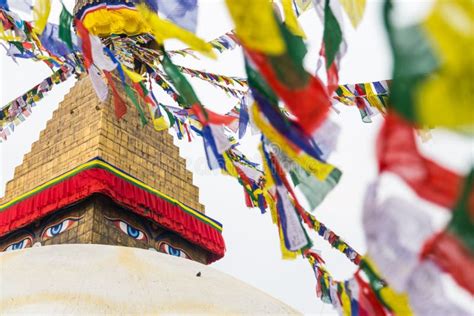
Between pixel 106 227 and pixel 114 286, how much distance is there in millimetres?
2013

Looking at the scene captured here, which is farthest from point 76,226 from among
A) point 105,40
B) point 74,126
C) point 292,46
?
point 292,46

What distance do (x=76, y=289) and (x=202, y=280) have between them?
0.97 metres

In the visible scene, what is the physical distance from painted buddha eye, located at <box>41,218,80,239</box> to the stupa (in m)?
0.01

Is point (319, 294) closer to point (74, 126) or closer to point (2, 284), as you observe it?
point (2, 284)

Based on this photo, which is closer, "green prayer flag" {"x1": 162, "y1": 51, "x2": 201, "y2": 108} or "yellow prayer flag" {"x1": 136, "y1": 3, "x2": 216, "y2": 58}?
"yellow prayer flag" {"x1": 136, "y1": 3, "x2": 216, "y2": 58}

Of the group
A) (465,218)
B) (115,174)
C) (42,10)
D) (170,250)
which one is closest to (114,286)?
(42,10)

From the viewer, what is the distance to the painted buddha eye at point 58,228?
615cm

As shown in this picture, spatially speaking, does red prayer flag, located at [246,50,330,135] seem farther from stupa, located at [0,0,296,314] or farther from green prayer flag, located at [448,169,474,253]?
stupa, located at [0,0,296,314]

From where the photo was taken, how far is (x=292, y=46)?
5.92ft

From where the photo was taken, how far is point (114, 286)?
404 centimetres

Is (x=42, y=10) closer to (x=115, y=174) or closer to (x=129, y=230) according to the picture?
(x=115, y=174)

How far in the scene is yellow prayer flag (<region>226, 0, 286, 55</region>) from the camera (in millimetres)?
1708

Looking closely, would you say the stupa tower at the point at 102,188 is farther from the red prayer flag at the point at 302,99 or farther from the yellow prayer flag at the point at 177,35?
the red prayer flag at the point at 302,99

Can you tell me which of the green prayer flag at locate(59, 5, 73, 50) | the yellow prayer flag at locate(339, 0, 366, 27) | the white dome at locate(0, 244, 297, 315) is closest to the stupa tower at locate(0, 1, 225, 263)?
the white dome at locate(0, 244, 297, 315)
